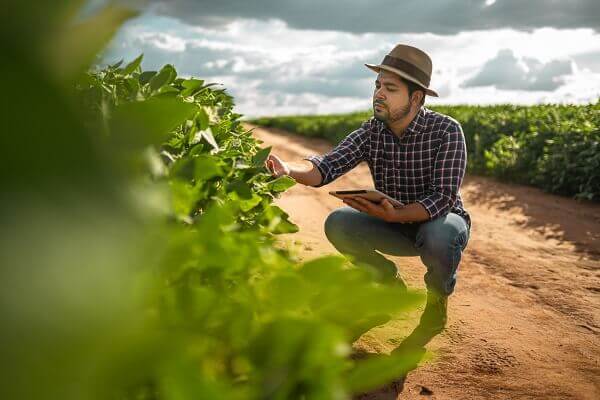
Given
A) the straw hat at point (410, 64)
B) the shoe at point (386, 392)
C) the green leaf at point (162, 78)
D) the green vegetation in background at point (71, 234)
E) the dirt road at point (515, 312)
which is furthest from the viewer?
the straw hat at point (410, 64)

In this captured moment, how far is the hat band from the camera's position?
4109 millimetres

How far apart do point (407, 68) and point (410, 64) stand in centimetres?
3

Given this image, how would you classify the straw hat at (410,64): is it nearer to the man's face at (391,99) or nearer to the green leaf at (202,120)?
the man's face at (391,99)

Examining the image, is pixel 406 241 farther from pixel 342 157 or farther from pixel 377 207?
pixel 342 157

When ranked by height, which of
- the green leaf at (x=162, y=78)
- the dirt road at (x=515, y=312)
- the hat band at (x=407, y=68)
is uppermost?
the hat band at (x=407, y=68)

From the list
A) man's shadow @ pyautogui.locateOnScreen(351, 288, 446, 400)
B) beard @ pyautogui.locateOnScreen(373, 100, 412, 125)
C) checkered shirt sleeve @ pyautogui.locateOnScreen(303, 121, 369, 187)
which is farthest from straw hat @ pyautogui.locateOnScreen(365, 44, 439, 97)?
man's shadow @ pyautogui.locateOnScreen(351, 288, 446, 400)

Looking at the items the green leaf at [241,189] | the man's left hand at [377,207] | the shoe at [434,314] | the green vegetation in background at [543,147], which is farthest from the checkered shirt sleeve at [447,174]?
the green vegetation in background at [543,147]

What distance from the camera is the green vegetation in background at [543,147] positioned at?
395 inches

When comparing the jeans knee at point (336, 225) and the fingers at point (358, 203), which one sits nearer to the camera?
the fingers at point (358, 203)

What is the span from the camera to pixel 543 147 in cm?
1172

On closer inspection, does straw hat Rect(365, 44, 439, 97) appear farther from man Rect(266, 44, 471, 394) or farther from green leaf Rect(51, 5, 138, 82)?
green leaf Rect(51, 5, 138, 82)

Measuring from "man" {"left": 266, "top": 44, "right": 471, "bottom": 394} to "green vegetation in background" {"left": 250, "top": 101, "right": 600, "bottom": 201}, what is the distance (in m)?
6.42

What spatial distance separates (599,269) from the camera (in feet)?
19.3

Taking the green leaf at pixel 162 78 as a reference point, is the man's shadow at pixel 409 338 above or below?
below
